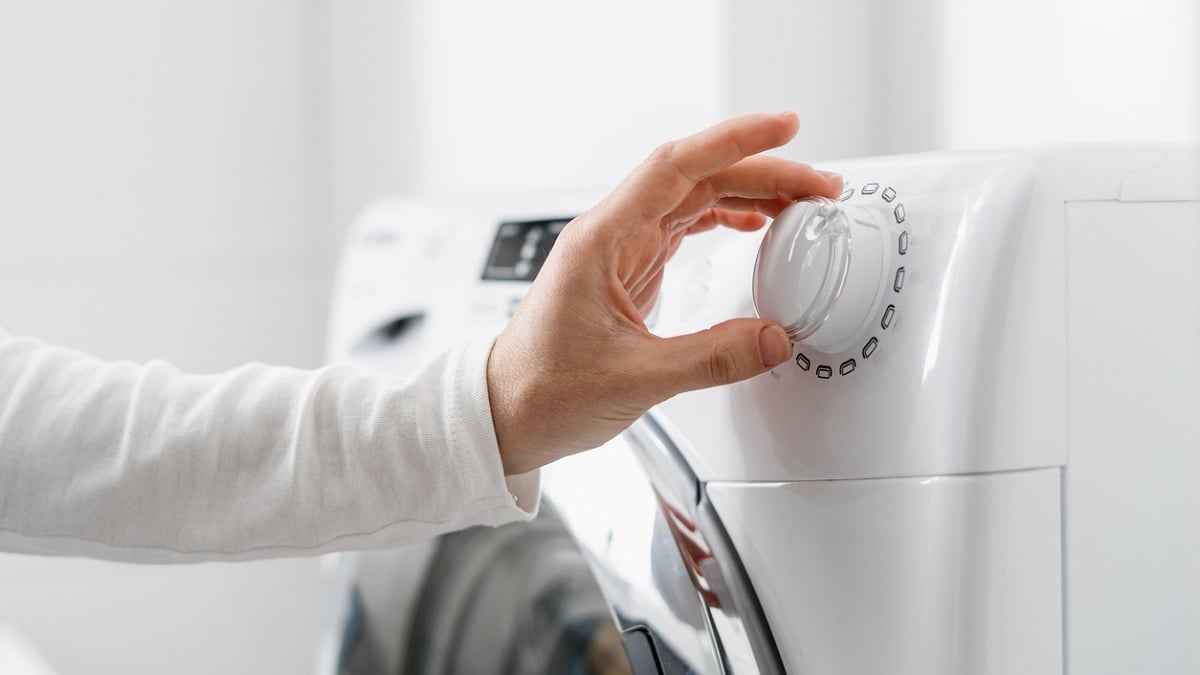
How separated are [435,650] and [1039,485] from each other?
48 cm

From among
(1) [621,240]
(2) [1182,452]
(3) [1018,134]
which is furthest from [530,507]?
(3) [1018,134]

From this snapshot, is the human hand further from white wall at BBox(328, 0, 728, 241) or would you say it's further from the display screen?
white wall at BBox(328, 0, 728, 241)

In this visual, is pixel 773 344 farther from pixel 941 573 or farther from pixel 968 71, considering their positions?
pixel 968 71

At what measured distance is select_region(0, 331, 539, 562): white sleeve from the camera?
0.47 m

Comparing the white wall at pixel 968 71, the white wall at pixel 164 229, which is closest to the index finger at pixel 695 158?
the white wall at pixel 968 71

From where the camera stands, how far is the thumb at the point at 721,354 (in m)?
0.39

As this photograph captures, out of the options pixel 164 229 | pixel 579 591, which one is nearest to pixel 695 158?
pixel 579 591

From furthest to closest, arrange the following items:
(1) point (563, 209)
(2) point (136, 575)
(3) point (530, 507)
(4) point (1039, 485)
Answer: (2) point (136, 575) < (1) point (563, 209) < (3) point (530, 507) < (4) point (1039, 485)

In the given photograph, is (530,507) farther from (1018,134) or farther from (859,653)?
(1018,134)

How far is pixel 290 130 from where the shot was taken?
135 centimetres

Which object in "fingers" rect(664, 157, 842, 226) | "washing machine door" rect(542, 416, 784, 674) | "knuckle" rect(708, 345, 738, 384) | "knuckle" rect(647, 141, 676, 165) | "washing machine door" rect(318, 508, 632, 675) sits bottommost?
"washing machine door" rect(318, 508, 632, 675)

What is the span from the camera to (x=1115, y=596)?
393mm

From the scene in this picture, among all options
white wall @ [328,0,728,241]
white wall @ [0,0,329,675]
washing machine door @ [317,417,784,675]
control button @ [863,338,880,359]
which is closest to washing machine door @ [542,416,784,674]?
washing machine door @ [317,417,784,675]

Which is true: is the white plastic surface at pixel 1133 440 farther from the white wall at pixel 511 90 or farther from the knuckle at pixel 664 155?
the white wall at pixel 511 90
